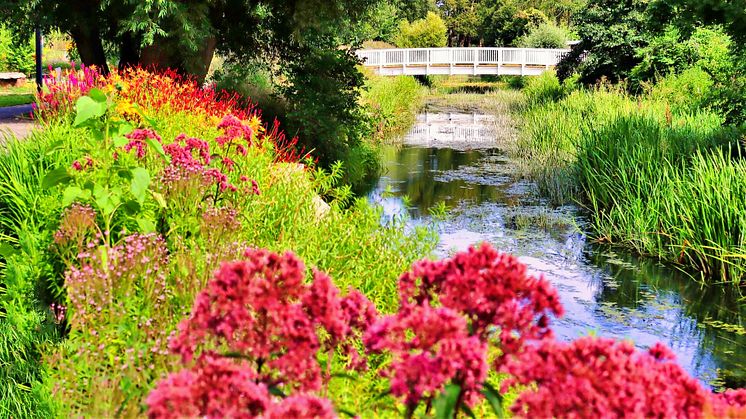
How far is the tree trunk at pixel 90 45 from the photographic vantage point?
46.7ft

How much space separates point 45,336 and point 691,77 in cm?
1775

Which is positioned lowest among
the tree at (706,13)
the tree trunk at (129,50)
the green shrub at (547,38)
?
the tree trunk at (129,50)

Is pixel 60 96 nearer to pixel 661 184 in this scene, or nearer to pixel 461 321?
pixel 661 184

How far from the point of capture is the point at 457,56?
41281 millimetres

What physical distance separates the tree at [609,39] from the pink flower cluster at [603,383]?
2053 centimetres

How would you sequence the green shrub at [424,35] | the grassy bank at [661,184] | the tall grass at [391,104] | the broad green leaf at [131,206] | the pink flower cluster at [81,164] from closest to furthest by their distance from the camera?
the broad green leaf at [131,206] < the pink flower cluster at [81,164] < the grassy bank at [661,184] < the tall grass at [391,104] < the green shrub at [424,35]

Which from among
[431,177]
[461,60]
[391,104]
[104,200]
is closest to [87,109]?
[104,200]

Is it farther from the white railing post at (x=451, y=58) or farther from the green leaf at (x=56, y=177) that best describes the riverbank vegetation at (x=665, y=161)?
the white railing post at (x=451, y=58)

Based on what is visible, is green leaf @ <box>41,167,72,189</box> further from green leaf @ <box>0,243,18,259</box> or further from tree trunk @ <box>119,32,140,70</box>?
tree trunk @ <box>119,32,140,70</box>

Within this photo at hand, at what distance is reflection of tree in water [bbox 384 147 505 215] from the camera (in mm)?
13297

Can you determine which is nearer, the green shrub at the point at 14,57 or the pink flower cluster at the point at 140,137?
the pink flower cluster at the point at 140,137

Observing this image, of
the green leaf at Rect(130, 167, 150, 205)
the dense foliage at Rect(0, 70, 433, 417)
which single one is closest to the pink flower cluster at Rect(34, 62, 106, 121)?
the dense foliage at Rect(0, 70, 433, 417)

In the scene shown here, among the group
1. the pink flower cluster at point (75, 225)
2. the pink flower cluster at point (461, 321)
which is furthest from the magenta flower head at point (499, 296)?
the pink flower cluster at point (75, 225)

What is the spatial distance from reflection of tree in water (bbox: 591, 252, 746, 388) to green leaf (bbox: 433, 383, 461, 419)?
4.75m
